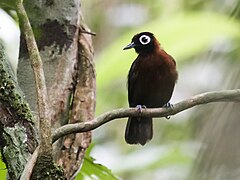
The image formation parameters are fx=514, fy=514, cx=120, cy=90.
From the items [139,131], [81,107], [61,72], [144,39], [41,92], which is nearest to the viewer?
[41,92]

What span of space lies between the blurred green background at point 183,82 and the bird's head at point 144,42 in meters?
0.13

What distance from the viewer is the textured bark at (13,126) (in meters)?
1.26

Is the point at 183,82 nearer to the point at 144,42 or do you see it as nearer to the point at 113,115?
the point at 144,42

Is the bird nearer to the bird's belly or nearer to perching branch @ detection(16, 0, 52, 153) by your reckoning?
the bird's belly

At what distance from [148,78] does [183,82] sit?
0.66ft

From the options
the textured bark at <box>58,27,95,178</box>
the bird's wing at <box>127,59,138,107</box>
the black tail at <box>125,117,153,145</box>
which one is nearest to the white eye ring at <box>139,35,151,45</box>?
the bird's wing at <box>127,59,138,107</box>

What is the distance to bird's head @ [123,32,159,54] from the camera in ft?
9.39

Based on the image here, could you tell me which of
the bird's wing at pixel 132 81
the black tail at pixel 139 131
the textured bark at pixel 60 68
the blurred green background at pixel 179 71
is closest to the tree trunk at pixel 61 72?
the textured bark at pixel 60 68

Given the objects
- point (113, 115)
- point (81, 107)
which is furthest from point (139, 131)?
point (113, 115)

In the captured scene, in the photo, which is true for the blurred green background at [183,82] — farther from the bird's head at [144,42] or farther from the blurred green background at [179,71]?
the bird's head at [144,42]

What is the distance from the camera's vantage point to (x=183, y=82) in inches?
116

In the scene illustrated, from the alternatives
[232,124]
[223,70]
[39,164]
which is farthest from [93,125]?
[232,124]

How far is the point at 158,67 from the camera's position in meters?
2.97

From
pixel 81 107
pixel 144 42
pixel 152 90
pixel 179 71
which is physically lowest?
pixel 81 107
